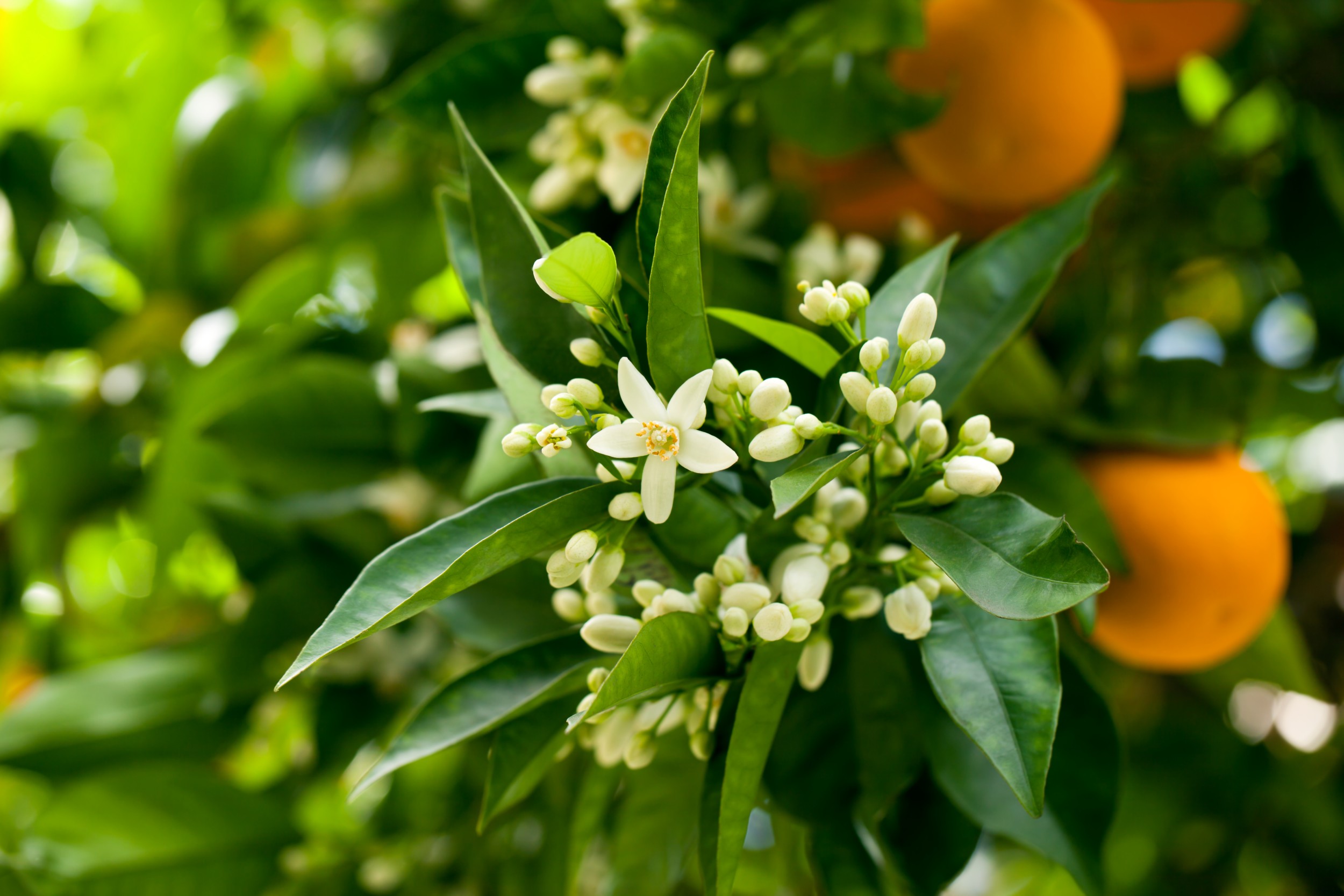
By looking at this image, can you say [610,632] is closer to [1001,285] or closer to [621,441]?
[621,441]

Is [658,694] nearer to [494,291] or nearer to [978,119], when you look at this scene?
[494,291]

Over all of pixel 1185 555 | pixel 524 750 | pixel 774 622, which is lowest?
pixel 1185 555

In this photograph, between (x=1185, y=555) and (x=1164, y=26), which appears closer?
(x=1185, y=555)

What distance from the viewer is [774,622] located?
1.49 ft

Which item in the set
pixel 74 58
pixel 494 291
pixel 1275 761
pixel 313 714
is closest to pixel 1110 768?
pixel 494 291

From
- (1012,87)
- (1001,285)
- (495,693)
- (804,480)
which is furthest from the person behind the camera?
(1012,87)

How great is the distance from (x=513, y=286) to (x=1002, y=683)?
311 mm

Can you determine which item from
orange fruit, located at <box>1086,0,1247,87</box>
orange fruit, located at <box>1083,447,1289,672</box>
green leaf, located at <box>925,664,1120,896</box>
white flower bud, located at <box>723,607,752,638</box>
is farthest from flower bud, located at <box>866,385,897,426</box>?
orange fruit, located at <box>1086,0,1247,87</box>

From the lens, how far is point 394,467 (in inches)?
36.5

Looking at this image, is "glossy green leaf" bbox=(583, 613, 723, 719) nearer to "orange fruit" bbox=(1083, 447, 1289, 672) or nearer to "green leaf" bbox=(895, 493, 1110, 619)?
"green leaf" bbox=(895, 493, 1110, 619)

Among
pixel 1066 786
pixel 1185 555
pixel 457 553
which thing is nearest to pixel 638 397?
pixel 457 553

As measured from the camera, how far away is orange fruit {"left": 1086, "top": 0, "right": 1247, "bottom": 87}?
3.13ft

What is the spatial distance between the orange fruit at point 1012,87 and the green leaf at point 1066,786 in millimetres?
413

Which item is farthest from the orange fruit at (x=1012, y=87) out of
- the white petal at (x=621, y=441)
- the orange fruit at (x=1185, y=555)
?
the white petal at (x=621, y=441)
